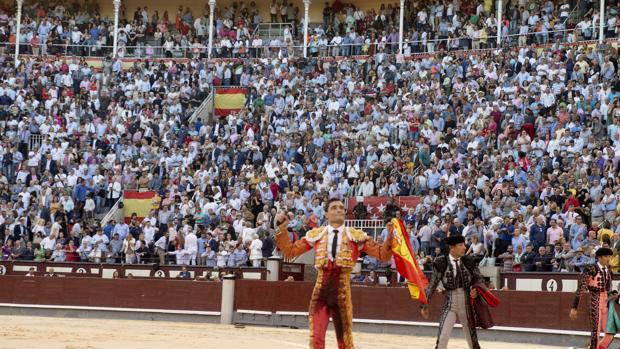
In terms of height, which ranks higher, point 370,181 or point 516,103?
point 516,103

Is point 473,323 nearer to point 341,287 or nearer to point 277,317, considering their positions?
point 341,287

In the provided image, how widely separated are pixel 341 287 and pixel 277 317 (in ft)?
33.8

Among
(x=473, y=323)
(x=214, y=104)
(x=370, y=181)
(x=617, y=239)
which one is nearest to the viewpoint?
(x=473, y=323)

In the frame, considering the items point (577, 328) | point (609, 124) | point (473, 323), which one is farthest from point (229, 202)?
point (473, 323)

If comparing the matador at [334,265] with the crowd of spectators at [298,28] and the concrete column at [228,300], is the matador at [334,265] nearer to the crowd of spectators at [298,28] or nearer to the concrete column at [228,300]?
the concrete column at [228,300]

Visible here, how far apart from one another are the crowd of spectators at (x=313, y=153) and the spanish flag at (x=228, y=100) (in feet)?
1.16

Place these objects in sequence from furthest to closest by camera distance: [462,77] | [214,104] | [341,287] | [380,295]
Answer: [214,104]
[462,77]
[380,295]
[341,287]

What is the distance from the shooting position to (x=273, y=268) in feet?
68.4

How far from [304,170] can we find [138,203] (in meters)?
3.77

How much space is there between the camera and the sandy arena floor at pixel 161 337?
1497cm

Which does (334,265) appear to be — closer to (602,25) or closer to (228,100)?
(602,25)

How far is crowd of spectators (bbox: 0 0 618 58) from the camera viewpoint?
2923 cm

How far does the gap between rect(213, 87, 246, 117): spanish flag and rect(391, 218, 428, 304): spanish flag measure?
20.4 metres

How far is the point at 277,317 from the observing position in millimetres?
20438
